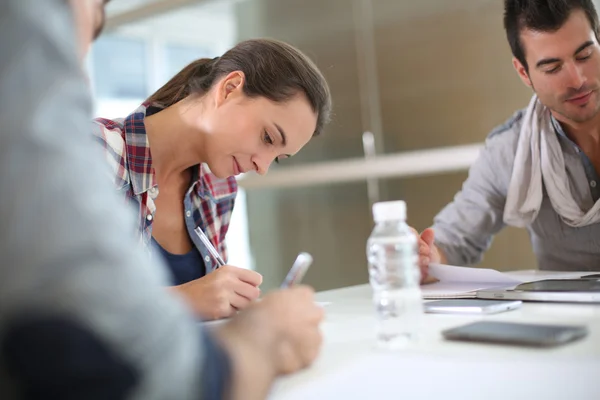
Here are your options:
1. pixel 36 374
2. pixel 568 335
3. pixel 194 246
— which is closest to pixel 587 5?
pixel 194 246

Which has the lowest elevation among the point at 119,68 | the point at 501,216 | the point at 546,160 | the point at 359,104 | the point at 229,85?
the point at 501,216

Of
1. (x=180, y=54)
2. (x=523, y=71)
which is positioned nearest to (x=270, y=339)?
(x=523, y=71)

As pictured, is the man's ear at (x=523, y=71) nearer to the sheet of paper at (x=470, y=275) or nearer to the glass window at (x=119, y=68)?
the sheet of paper at (x=470, y=275)

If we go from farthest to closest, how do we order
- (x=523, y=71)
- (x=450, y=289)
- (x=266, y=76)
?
(x=523, y=71)
(x=266, y=76)
(x=450, y=289)

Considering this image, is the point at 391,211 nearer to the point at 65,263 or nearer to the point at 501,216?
the point at 65,263

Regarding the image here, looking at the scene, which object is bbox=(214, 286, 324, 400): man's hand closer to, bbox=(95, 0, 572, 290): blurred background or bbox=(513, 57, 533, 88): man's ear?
bbox=(513, 57, 533, 88): man's ear

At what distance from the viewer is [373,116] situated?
3.19 meters

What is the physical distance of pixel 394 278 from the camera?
2.93 feet

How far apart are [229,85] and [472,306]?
0.80m

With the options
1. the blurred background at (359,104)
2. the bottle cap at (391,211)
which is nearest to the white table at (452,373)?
the bottle cap at (391,211)

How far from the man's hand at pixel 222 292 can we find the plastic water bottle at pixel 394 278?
0.28m

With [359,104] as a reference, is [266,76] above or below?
below

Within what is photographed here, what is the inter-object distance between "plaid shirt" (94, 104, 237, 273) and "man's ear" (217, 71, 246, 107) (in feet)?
0.63

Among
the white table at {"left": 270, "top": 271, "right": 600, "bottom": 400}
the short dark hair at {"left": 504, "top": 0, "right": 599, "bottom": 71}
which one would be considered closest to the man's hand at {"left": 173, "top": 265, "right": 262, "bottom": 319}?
the white table at {"left": 270, "top": 271, "right": 600, "bottom": 400}
